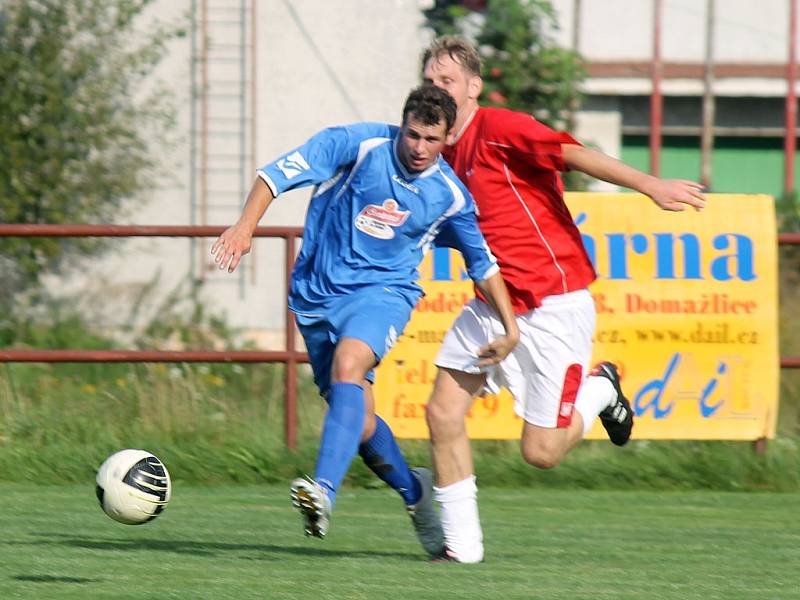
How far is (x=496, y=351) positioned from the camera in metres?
6.12

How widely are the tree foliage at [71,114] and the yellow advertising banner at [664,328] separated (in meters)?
5.30

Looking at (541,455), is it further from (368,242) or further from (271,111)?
(271,111)

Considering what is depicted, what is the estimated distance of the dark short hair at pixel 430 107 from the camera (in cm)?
564

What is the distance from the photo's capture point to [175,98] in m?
13.6

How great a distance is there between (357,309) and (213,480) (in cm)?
337

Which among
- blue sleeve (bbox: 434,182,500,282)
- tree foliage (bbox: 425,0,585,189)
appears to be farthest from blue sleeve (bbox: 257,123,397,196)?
tree foliage (bbox: 425,0,585,189)

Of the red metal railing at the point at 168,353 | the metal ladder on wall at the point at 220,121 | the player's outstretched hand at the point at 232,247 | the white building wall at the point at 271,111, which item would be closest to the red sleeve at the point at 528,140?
the player's outstretched hand at the point at 232,247

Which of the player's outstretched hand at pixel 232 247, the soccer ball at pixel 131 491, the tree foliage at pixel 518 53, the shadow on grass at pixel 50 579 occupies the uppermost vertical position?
the tree foliage at pixel 518 53

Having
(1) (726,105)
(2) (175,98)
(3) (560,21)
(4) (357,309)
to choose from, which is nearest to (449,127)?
(4) (357,309)

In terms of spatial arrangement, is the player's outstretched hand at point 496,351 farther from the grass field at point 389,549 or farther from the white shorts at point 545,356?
the grass field at point 389,549

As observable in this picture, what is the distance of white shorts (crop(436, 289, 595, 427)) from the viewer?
6387 mm

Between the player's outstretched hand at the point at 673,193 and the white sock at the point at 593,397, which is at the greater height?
the player's outstretched hand at the point at 673,193

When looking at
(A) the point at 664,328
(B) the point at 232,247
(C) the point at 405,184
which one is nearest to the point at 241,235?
(B) the point at 232,247

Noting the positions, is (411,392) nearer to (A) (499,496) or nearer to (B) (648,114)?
(A) (499,496)
